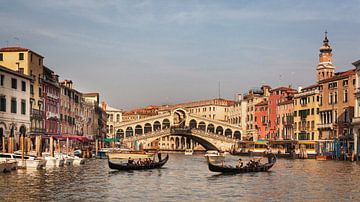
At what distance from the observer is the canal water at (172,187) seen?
2167cm

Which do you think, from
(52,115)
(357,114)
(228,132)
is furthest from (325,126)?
(228,132)

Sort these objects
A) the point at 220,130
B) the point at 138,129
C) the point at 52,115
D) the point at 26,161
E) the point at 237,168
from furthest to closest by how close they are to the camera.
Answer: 1. the point at 220,130
2. the point at 138,129
3. the point at 52,115
4. the point at 237,168
5. the point at 26,161

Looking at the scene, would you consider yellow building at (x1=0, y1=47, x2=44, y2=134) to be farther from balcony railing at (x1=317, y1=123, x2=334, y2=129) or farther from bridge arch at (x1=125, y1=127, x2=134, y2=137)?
bridge arch at (x1=125, y1=127, x2=134, y2=137)

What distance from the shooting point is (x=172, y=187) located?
1016 inches

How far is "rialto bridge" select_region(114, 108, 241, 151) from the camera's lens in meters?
77.9

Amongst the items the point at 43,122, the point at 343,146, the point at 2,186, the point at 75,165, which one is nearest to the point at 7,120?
the point at 75,165

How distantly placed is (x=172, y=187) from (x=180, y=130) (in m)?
52.5

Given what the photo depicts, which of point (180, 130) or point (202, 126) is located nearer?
point (180, 130)

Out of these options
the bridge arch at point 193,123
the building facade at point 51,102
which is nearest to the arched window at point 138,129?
the bridge arch at point 193,123

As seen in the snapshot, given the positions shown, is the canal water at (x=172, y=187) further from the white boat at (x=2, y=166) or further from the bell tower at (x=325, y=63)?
the bell tower at (x=325, y=63)

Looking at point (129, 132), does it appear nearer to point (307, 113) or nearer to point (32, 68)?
point (307, 113)

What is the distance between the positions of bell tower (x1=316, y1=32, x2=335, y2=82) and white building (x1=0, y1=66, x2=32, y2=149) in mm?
41071

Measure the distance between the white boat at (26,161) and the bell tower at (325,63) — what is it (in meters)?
47.9

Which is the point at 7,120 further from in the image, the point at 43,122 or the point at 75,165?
the point at 43,122
